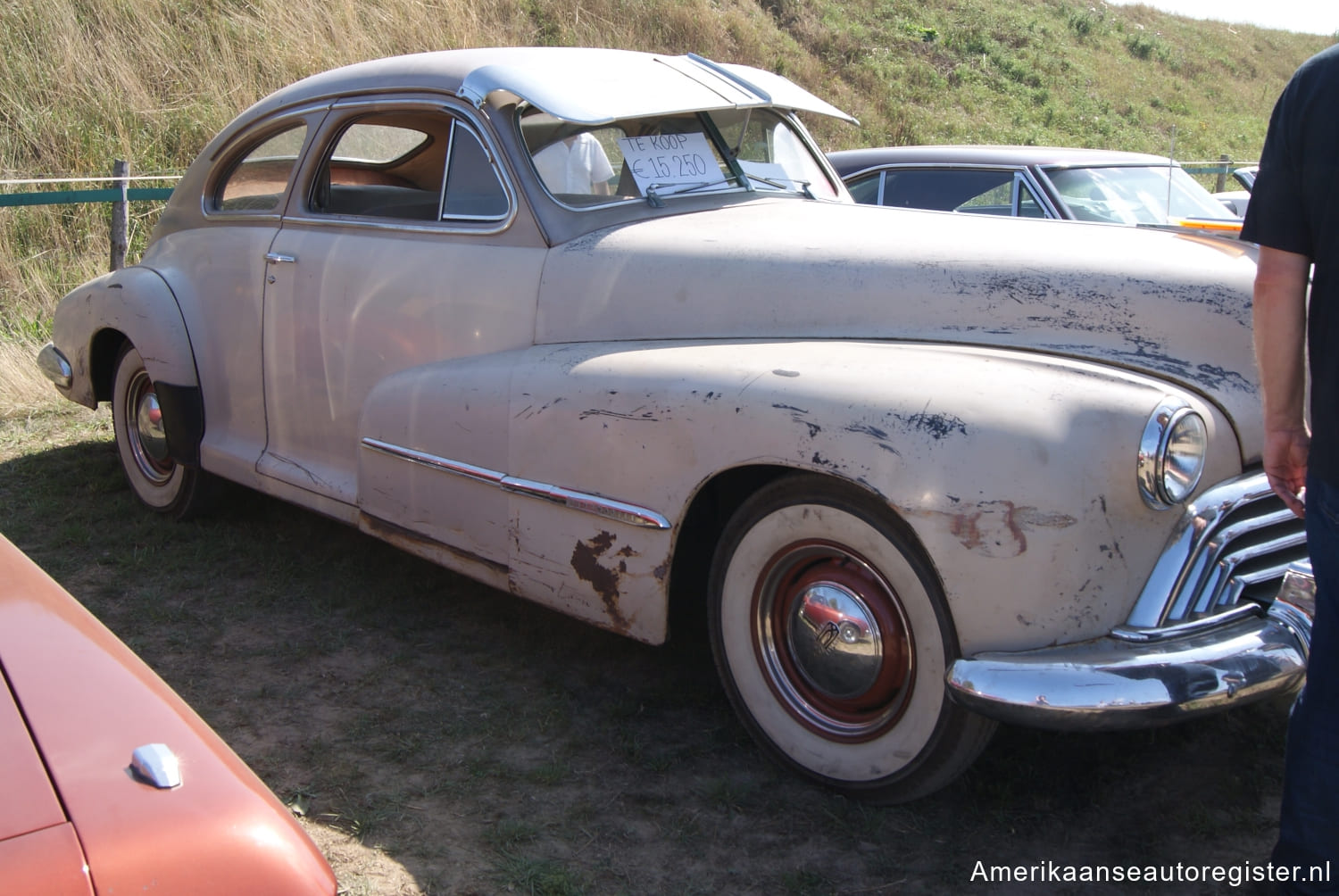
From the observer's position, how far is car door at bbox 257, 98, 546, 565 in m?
3.22

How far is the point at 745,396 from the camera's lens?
8.25 ft

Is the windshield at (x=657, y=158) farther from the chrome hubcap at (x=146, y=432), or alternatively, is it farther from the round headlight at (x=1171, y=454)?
the chrome hubcap at (x=146, y=432)

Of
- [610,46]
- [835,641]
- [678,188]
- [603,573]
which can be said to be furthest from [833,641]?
[610,46]

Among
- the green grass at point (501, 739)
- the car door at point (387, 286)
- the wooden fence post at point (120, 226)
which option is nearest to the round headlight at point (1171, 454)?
the green grass at point (501, 739)

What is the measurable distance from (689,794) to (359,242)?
6.57 ft

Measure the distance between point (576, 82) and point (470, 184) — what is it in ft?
1.43

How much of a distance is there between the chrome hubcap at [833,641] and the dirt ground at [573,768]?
199 mm

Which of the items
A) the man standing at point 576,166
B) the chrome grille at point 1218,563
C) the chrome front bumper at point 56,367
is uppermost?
the man standing at point 576,166

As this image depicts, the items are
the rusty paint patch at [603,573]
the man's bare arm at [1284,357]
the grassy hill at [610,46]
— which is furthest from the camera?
the grassy hill at [610,46]

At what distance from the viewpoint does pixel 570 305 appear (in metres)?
3.09

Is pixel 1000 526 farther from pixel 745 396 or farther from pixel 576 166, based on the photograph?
pixel 576 166

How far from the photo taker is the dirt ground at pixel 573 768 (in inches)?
93.4

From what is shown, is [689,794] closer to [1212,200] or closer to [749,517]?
[749,517]

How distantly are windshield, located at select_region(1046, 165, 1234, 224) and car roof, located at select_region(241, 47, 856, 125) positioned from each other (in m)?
2.86
